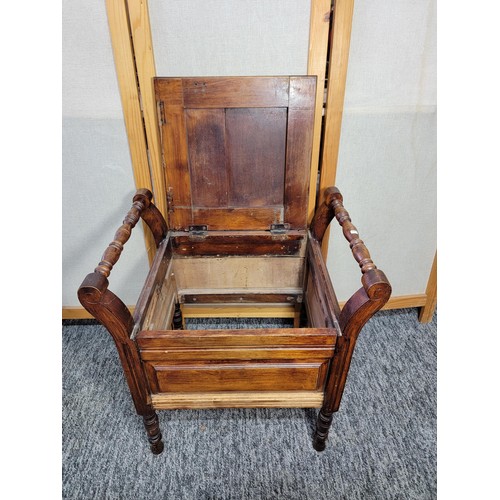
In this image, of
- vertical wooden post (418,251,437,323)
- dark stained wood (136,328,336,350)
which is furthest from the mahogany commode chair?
vertical wooden post (418,251,437,323)

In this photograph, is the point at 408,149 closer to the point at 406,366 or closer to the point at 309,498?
the point at 406,366

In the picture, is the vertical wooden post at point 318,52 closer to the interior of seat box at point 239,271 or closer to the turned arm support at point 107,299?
the interior of seat box at point 239,271

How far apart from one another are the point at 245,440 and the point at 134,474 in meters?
0.33

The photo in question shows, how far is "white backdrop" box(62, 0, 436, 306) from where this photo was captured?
0.92 m

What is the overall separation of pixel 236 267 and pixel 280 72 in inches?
23.2

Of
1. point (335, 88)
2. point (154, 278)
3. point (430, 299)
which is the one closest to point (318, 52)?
point (335, 88)

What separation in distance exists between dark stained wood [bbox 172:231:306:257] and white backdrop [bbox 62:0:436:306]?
18 cm

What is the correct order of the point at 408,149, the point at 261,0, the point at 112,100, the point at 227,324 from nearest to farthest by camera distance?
the point at 261,0 → the point at 112,100 → the point at 408,149 → the point at 227,324

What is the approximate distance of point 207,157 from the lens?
3.43ft

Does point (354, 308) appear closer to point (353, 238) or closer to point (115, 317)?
point (353, 238)

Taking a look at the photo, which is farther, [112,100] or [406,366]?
[406,366]

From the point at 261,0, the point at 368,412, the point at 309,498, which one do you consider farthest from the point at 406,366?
the point at 261,0

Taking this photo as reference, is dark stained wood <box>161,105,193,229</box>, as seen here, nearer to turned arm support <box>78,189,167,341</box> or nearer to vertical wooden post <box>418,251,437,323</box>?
turned arm support <box>78,189,167,341</box>

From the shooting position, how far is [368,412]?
1185 mm
